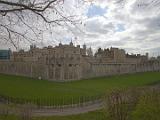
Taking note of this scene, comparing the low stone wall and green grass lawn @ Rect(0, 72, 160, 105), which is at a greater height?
the low stone wall

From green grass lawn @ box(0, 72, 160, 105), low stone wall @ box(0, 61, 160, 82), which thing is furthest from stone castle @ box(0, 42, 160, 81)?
green grass lawn @ box(0, 72, 160, 105)

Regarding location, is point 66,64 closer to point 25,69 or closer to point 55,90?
point 25,69

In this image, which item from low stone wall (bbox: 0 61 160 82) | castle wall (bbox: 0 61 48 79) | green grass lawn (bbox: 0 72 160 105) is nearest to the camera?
green grass lawn (bbox: 0 72 160 105)

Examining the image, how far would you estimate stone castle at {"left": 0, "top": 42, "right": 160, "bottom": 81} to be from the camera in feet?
272

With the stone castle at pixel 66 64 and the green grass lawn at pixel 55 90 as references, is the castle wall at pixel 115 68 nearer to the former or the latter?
the stone castle at pixel 66 64

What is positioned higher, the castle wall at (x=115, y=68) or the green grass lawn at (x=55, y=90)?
the castle wall at (x=115, y=68)

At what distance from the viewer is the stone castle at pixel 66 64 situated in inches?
3263

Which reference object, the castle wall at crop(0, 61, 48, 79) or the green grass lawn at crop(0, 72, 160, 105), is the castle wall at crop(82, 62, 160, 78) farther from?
the green grass lawn at crop(0, 72, 160, 105)

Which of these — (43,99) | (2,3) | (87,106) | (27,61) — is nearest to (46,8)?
(2,3)

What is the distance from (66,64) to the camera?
82.6 meters

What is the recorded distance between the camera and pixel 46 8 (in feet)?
32.8

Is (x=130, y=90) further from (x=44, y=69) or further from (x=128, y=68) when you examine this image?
(x=128, y=68)

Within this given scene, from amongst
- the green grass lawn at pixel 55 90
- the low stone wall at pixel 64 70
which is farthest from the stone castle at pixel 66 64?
the green grass lawn at pixel 55 90

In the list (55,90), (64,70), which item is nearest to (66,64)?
(64,70)
